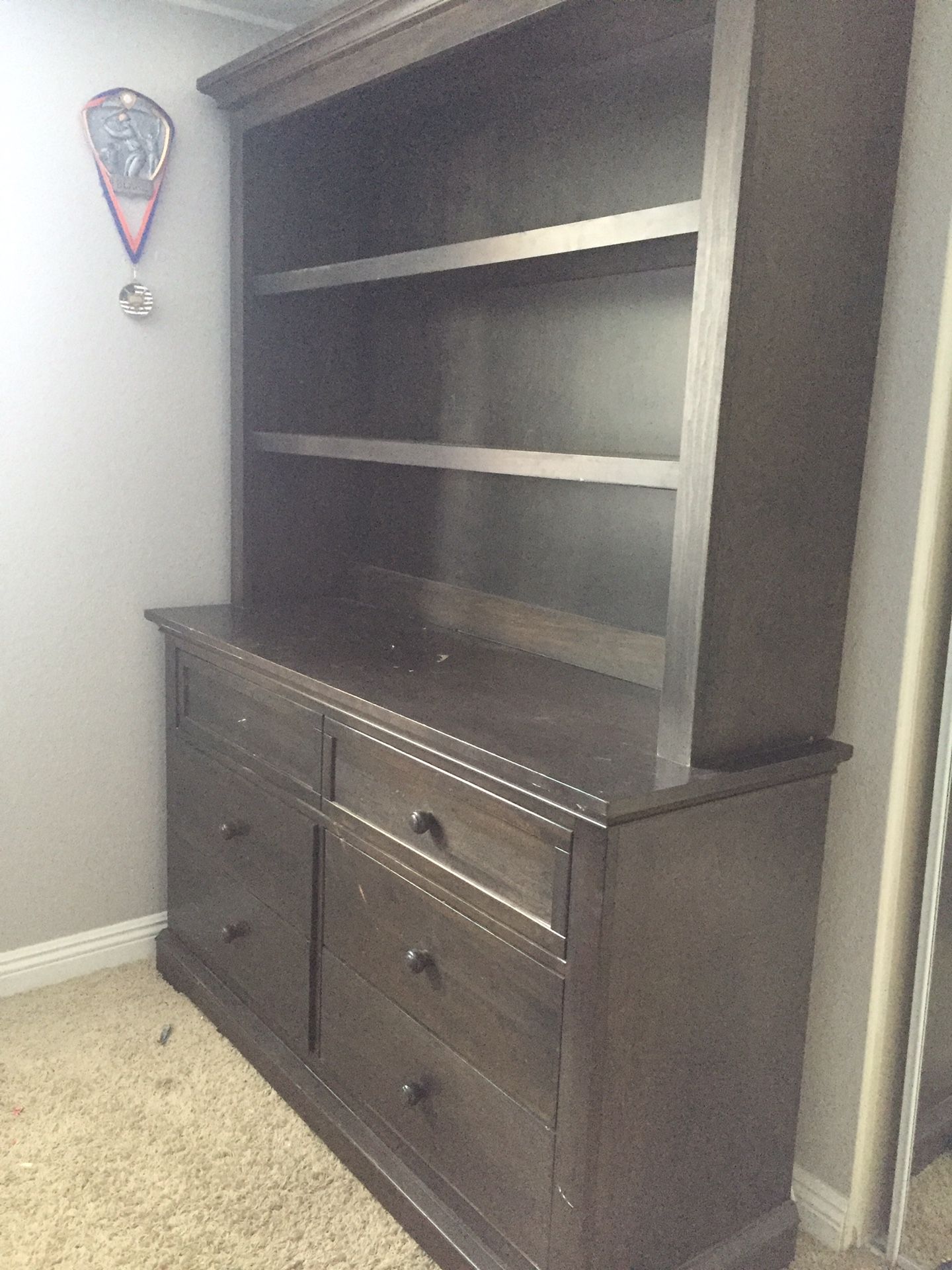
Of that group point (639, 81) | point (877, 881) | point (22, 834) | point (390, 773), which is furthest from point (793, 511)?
point (22, 834)

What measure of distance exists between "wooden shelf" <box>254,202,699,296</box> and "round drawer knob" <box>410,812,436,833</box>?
79 centimetres

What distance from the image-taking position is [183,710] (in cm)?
213

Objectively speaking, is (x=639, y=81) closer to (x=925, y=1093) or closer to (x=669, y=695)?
(x=669, y=695)

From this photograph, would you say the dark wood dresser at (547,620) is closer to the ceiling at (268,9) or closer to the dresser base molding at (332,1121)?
the dresser base molding at (332,1121)

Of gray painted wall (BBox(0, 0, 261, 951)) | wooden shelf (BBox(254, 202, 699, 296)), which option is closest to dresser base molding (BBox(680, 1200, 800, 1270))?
wooden shelf (BBox(254, 202, 699, 296))

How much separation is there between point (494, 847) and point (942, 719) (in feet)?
2.08

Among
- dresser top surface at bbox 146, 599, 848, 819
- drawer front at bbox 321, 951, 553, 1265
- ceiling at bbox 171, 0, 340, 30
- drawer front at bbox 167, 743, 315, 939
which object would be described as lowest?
drawer front at bbox 321, 951, 553, 1265

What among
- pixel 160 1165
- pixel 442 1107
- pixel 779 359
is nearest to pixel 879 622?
pixel 779 359

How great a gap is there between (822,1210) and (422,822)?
858 millimetres

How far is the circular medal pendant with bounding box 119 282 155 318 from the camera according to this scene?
2.10 meters

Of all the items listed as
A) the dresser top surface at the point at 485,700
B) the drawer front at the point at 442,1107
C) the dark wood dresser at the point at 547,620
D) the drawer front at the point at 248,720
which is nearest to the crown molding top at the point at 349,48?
the dark wood dresser at the point at 547,620

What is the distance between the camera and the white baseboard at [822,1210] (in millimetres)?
1515

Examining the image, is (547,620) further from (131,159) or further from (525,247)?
(131,159)

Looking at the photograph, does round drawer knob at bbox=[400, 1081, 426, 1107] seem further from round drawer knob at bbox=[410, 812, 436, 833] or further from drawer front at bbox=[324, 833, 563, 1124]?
round drawer knob at bbox=[410, 812, 436, 833]
